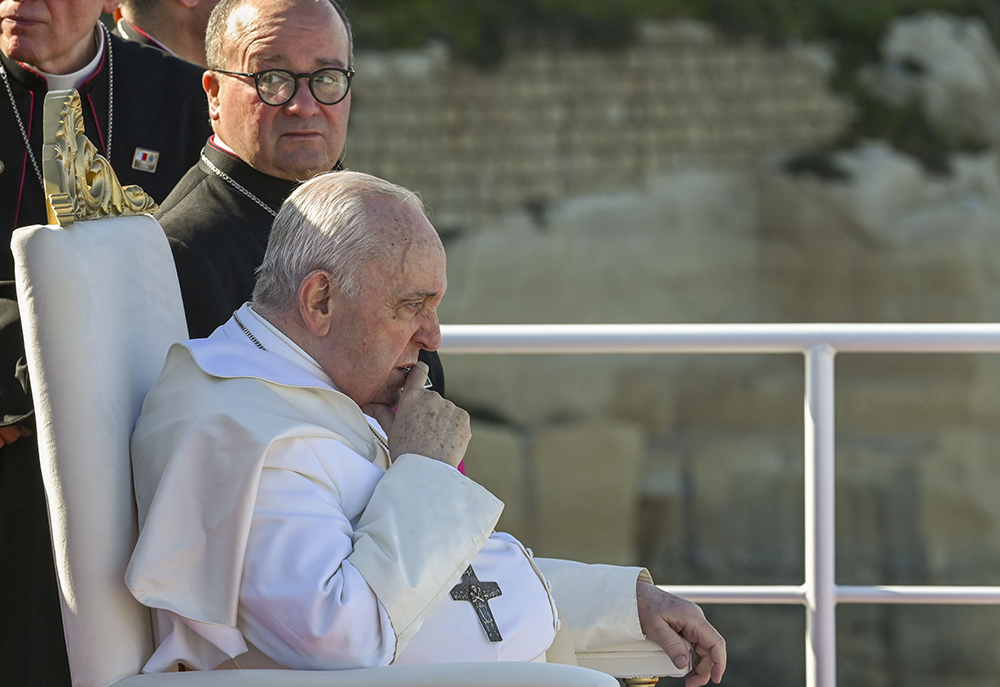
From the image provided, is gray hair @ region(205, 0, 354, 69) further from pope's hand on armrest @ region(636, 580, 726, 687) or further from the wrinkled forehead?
pope's hand on armrest @ region(636, 580, 726, 687)

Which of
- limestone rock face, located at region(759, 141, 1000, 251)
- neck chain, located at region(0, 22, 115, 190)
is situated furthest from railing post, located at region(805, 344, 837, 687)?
limestone rock face, located at region(759, 141, 1000, 251)

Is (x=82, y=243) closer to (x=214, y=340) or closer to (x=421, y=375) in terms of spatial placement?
(x=214, y=340)

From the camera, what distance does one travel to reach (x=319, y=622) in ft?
4.67

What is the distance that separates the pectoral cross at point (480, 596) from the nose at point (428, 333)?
0.98 ft

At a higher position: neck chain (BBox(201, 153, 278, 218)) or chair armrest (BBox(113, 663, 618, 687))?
neck chain (BBox(201, 153, 278, 218))

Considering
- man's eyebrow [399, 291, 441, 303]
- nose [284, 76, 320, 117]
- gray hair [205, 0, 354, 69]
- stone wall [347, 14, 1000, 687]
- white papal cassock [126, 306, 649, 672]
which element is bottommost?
stone wall [347, 14, 1000, 687]

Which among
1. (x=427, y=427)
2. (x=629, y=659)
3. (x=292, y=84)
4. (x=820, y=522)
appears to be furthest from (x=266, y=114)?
(x=820, y=522)

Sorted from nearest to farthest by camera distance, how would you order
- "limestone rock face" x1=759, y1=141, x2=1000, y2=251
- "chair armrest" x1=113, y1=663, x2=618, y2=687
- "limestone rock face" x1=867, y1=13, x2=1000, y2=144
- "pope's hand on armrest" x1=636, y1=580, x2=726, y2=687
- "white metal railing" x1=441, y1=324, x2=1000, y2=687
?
"chair armrest" x1=113, y1=663, x2=618, y2=687
"pope's hand on armrest" x1=636, y1=580, x2=726, y2=687
"white metal railing" x1=441, y1=324, x2=1000, y2=687
"limestone rock face" x1=759, y1=141, x2=1000, y2=251
"limestone rock face" x1=867, y1=13, x2=1000, y2=144

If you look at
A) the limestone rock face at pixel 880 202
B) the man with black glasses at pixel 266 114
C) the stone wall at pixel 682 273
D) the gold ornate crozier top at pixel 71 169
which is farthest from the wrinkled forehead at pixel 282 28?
the limestone rock face at pixel 880 202

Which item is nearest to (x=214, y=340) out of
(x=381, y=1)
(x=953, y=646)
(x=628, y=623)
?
(x=628, y=623)

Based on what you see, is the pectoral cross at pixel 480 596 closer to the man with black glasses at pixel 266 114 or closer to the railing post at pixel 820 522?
the man with black glasses at pixel 266 114

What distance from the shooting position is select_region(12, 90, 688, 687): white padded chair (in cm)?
144

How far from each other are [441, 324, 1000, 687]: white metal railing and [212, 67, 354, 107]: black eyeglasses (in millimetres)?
581

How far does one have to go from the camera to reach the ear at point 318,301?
62.7 inches
